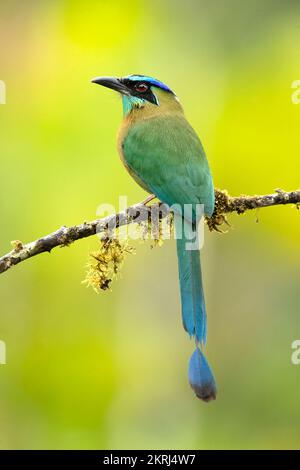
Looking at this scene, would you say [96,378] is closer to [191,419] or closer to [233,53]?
[191,419]

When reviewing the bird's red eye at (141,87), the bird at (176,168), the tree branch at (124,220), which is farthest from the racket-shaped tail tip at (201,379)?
the bird's red eye at (141,87)

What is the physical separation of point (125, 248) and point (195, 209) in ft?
1.33

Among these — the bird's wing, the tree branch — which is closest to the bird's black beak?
the bird's wing

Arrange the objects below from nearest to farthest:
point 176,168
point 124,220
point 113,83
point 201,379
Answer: point 201,379 < point 124,220 < point 176,168 < point 113,83

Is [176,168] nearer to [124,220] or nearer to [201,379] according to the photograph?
[124,220]

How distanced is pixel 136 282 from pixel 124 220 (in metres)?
2.78

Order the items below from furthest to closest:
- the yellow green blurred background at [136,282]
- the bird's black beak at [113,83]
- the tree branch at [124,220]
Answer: the yellow green blurred background at [136,282], the bird's black beak at [113,83], the tree branch at [124,220]

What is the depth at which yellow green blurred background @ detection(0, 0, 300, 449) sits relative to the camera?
21.6 ft

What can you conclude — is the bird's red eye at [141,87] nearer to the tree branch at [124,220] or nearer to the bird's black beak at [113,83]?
the bird's black beak at [113,83]

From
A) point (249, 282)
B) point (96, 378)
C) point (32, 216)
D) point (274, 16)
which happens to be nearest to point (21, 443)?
point (96, 378)

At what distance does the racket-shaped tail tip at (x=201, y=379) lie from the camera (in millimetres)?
3887

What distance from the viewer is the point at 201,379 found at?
390 centimetres

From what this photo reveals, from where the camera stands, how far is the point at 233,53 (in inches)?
323

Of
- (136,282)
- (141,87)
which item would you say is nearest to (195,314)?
(141,87)
